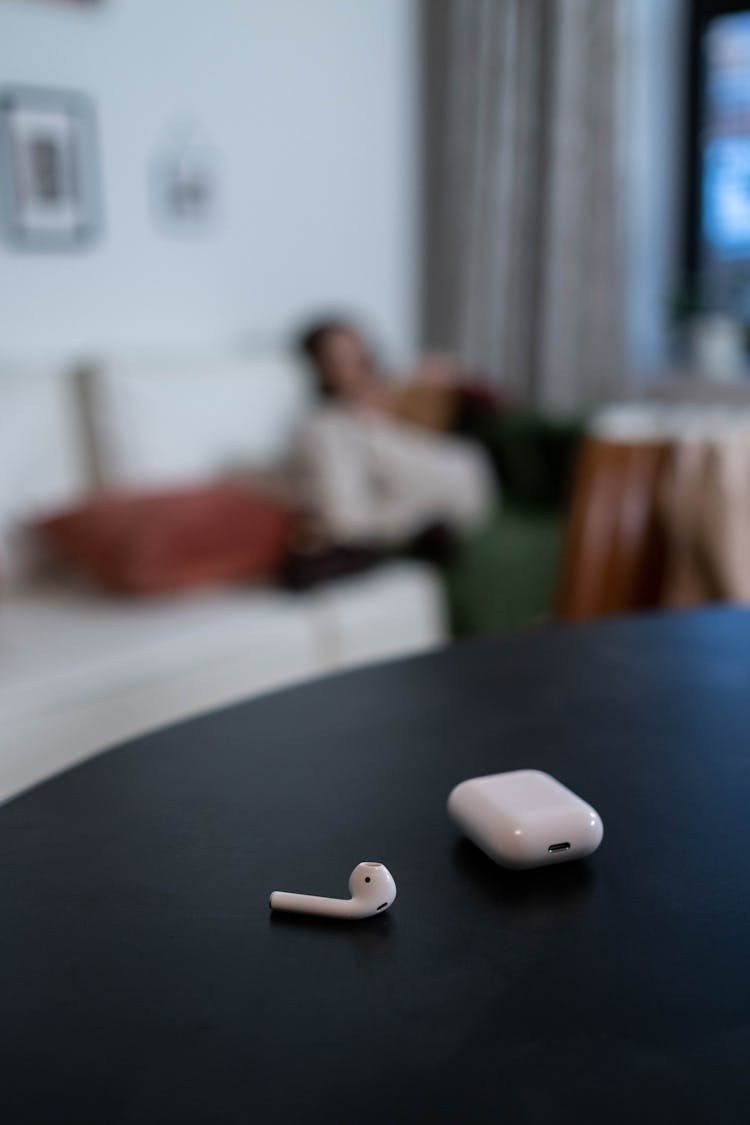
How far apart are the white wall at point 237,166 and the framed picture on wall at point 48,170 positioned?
4 cm

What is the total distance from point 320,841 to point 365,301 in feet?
11.2

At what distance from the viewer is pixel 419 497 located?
2.84 m

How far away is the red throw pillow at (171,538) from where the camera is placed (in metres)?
2.38

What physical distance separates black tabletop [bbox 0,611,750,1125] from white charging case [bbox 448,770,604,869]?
0.01 metres

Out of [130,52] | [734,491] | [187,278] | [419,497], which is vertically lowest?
[419,497]

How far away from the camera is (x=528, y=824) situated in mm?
688

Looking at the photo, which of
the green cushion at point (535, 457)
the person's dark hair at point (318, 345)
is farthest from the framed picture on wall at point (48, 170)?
the green cushion at point (535, 457)

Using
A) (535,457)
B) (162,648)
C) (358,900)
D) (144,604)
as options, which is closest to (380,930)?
(358,900)

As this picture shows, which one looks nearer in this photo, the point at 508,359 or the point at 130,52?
the point at 130,52

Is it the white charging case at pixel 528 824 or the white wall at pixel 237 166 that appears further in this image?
the white wall at pixel 237 166

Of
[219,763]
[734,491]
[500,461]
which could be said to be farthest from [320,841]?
[500,461]

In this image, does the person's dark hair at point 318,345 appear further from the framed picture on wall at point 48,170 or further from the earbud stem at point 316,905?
the earbud stem at point 316,905

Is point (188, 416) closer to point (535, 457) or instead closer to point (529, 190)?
point (535, 457)

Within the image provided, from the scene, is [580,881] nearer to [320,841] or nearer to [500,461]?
[320,841]
